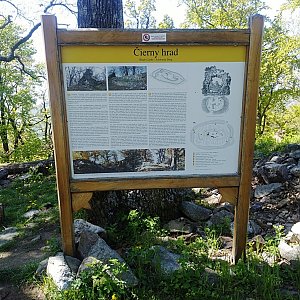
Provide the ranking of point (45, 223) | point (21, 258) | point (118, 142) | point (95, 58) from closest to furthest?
point (95, 58)
point (118, 142)
point (21, 258)
point (45, 223)

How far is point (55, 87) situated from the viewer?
A: 2.80 metres

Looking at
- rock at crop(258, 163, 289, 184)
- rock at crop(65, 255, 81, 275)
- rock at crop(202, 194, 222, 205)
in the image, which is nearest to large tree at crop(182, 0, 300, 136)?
rock at crop(258, 163, 289, 184)

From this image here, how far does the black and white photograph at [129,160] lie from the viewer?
3.01 m

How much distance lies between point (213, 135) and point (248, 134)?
1.13 feet

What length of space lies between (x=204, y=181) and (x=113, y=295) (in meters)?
1.35

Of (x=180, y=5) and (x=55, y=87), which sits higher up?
(x=180, y=5)

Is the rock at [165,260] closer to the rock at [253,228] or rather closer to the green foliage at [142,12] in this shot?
the rock at [253,228]

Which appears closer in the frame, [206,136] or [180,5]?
[206,136]

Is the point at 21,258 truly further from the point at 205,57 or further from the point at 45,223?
the point at 205,57

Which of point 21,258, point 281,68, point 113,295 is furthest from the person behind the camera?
point 281,68

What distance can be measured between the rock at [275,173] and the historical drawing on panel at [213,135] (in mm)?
3145

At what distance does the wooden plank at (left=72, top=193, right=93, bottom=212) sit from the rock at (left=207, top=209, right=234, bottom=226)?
6.64 ft

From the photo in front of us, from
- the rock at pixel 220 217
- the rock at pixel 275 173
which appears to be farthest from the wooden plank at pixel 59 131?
the rock at pixel 275 173

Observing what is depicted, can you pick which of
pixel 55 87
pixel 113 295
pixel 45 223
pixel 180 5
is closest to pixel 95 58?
pixel 55 87
